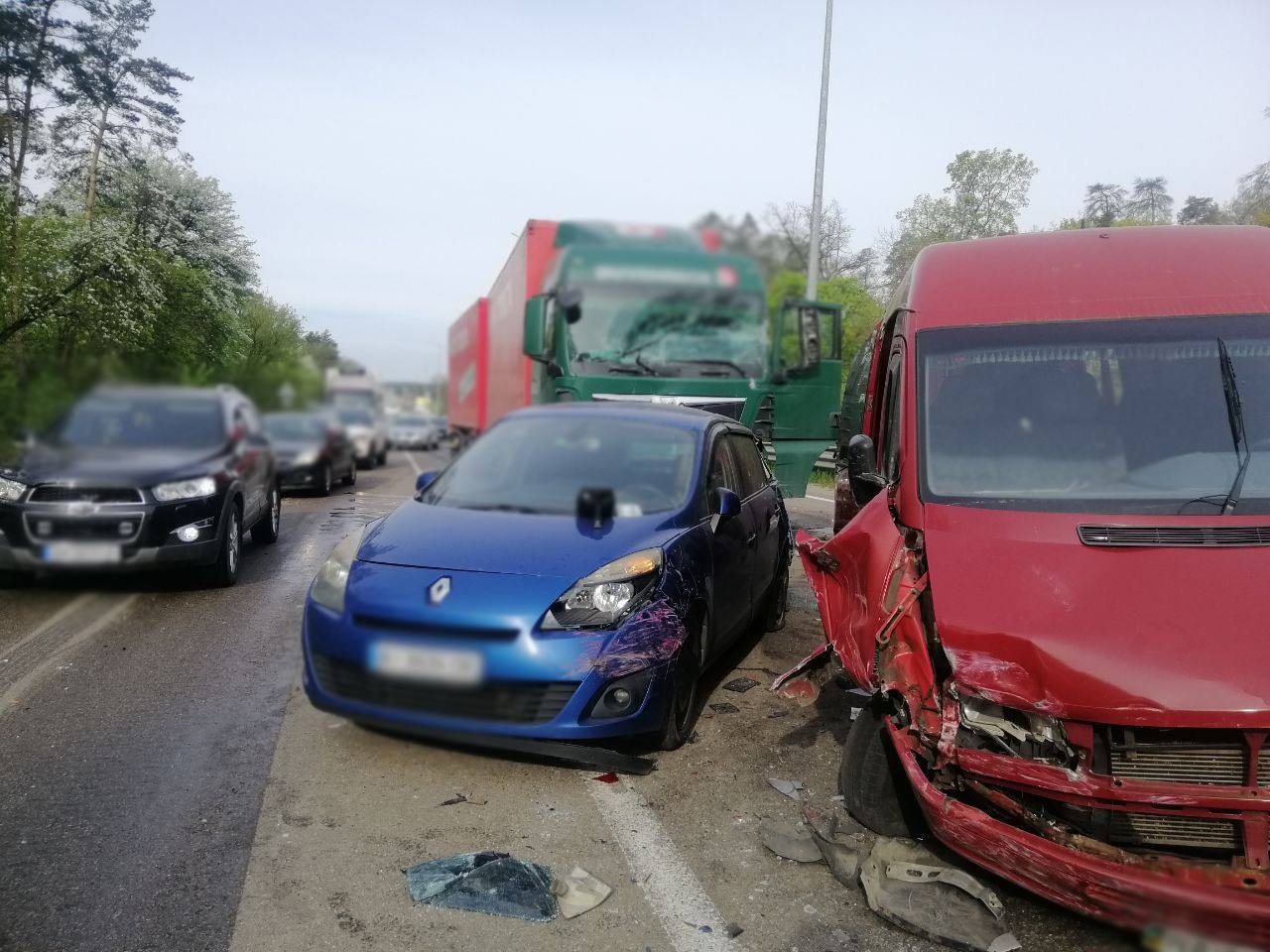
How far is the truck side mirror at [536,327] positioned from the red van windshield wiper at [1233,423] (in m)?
6.50

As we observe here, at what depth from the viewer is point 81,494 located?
4781 mm

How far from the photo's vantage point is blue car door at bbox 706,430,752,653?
4.69 metres

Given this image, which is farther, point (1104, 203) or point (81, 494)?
point (1104, 203)

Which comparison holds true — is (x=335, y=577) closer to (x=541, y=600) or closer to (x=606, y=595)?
(x=541, y=600)

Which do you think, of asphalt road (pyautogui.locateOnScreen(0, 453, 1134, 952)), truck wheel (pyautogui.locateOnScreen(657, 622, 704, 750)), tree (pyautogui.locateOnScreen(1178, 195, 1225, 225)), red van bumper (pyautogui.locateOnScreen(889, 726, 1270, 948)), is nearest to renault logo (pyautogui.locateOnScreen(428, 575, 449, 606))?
asphalt road (pyautogui.locateOnScreen(0, 453, 1134, 952))

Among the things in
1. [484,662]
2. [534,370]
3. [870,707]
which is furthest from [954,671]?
[534,370]

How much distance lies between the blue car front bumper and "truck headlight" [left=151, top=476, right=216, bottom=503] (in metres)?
2.18

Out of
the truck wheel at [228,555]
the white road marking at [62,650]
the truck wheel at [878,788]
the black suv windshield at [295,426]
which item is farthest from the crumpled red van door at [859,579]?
the truck wheel at [228,555]

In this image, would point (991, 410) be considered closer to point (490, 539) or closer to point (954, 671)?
point (954, 671)

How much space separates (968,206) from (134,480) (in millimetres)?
6338

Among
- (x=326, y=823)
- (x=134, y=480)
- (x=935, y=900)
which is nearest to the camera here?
(x=935, y=900)

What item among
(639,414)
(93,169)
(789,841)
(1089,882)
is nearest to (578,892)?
(789,841)

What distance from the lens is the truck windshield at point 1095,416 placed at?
3.55 meters

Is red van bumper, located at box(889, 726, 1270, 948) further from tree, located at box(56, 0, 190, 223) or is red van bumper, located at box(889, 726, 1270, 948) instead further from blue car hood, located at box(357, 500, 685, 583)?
tree, located at box(56, 0, 190, 223)
